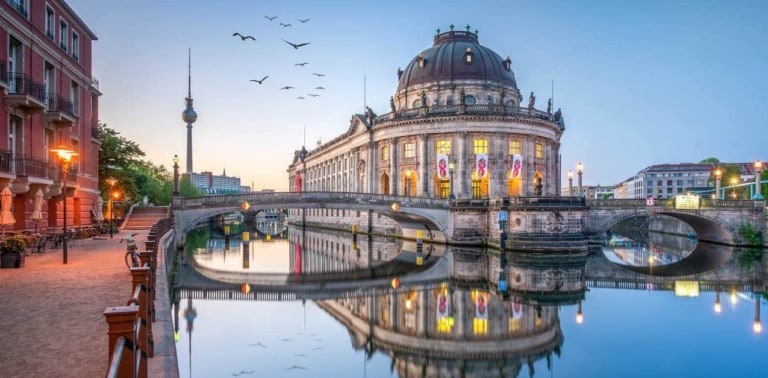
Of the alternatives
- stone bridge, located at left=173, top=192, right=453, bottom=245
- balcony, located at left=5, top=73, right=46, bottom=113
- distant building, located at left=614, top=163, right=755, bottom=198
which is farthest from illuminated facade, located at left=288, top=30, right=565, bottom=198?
distant building, located at left=614, top=163, right=755, bottom=198

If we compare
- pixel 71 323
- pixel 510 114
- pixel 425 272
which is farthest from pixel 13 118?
pixel 510 114

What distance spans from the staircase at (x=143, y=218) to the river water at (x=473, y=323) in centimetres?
1177

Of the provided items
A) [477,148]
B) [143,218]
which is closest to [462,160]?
[477,148]

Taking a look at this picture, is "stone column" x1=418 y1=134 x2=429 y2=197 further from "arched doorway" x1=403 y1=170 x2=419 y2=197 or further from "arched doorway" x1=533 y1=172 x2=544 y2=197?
"arched doorway" x1=533 y1=172 x2=544 y2=197

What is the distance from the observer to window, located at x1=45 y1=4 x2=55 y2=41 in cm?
2597

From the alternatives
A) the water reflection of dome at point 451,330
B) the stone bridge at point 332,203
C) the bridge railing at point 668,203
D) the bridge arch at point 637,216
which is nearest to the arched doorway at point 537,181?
the bridge railing at point 668,203

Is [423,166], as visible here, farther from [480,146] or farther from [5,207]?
[5,207]

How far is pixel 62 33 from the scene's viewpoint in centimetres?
2841

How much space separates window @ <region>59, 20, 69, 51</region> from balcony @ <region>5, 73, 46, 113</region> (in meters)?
4.89

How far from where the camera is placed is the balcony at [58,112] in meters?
25.6

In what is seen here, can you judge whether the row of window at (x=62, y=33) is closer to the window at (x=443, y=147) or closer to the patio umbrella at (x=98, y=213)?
Answer: the patio umbrella at (x=98, y=213)

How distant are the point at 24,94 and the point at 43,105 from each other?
161cm

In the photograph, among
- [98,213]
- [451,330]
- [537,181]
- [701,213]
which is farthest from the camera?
[537,181]

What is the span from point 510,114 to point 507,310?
36.0 metres
